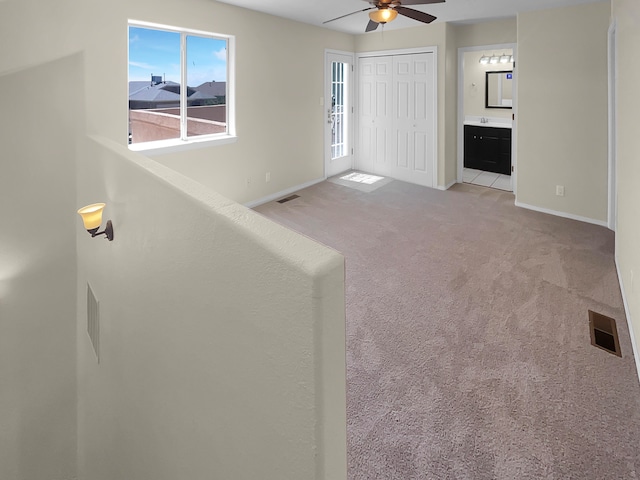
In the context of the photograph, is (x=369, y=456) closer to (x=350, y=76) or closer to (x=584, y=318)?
(x=584, y=318)

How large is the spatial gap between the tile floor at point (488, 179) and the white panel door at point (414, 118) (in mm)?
991

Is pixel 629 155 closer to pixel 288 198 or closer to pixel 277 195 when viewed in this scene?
pixel 288 198

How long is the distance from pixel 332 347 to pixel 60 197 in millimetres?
3256

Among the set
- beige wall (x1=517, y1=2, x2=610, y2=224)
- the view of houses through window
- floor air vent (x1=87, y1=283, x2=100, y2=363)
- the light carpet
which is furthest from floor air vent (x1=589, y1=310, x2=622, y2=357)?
the view of houses through window

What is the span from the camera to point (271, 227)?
3.21ft

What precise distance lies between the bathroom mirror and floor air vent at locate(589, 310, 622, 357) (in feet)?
19.5

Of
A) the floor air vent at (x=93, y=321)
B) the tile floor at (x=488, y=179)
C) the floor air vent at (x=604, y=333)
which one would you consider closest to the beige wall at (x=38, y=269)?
the floor air vent at (x=93, y=321)

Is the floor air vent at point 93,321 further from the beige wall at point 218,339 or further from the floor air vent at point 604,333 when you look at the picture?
the floor air vent at point 604,333

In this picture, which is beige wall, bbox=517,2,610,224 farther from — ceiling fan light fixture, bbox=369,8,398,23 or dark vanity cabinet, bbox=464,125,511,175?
ceiling fan light fixture, bbox=369,8,398,23

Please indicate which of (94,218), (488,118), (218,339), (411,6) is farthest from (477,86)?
(218,339)

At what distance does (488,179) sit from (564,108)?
2282 millimetres

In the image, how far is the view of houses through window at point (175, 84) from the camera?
421 cm

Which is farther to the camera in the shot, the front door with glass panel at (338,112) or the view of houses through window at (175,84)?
the front door with glass panel at (338,112)

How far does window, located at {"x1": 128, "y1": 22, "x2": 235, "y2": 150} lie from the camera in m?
4.22
